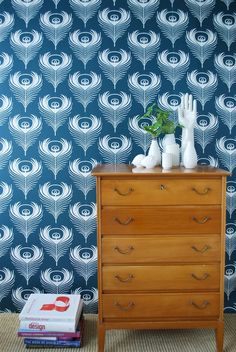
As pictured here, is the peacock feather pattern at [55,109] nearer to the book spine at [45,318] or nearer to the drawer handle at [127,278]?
the drawer handle at [127,278]

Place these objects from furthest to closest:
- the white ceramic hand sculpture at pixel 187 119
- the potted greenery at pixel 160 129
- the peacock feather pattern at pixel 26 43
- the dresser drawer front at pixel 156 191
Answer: the peacock feather pattern at pixel 26 43 < the white ceramic hand sculpture at pixel 187 119 < the potted greenery at pixel 160 129 < the dresser drawer front at pixel 156 191

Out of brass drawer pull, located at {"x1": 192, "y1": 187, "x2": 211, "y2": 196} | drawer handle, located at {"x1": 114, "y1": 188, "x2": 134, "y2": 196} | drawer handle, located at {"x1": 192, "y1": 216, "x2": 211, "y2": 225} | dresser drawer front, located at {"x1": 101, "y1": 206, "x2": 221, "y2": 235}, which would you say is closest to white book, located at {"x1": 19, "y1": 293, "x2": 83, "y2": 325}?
dresser drawer front, located at {"x1": 101, "y1": 206, "x2": 221, "y2": 235}

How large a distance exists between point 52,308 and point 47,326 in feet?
0.44

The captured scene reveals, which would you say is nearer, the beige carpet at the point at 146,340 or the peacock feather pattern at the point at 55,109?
the beige carpet at the point at 146,340

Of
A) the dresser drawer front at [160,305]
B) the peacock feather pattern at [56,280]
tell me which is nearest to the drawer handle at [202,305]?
the dresser drawer front at [160,305]

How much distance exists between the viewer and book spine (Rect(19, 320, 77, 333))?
2.76m

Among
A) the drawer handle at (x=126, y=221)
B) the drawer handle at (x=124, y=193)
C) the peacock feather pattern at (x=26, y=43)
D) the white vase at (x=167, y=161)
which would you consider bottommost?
the drawer handle at (x=126, y=221)

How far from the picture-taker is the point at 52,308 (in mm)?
2865

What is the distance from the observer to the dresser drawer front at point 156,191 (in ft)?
8.41

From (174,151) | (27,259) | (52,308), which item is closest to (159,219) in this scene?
(174,151)

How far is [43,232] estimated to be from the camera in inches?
127

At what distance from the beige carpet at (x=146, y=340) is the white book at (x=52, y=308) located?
198 mm

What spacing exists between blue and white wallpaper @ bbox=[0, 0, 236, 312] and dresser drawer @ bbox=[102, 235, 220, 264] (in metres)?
0.66

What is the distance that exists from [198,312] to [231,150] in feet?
4.06
